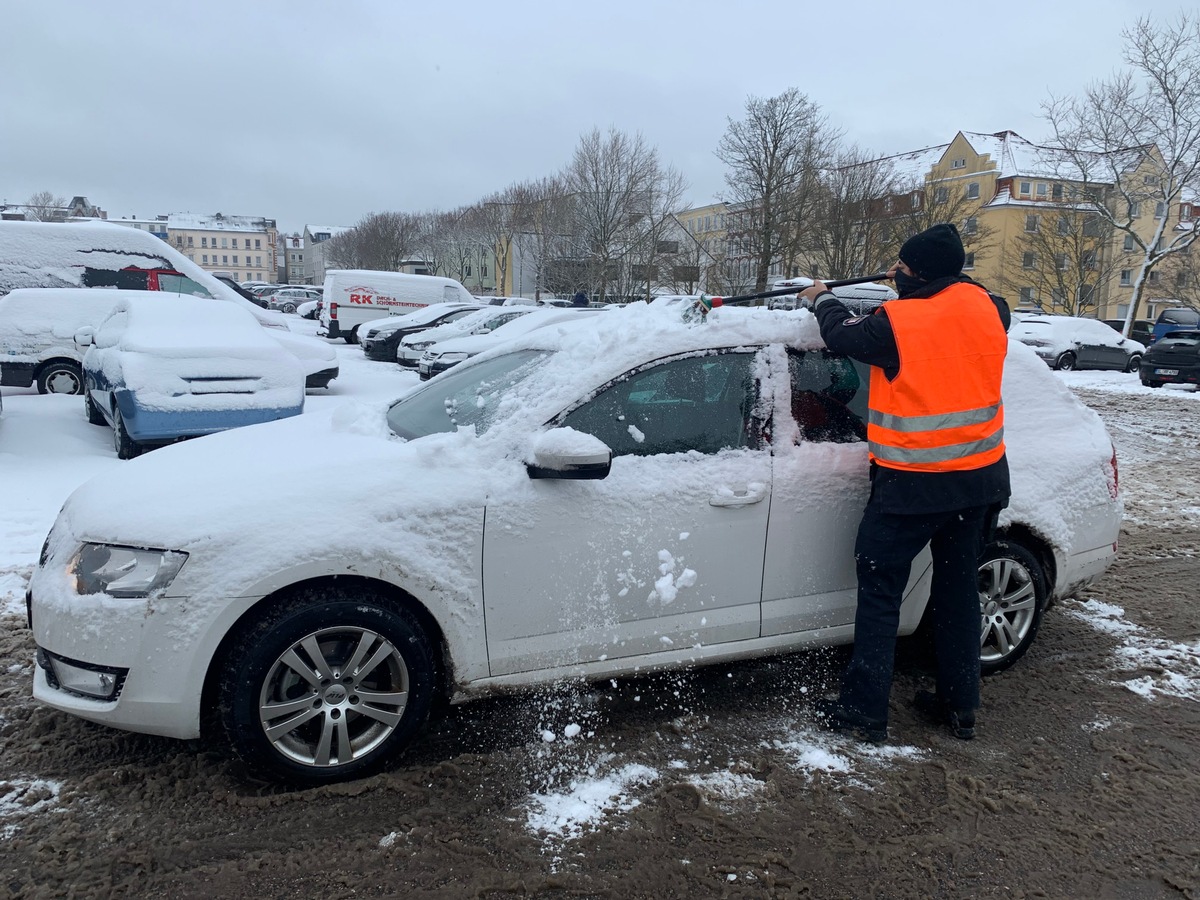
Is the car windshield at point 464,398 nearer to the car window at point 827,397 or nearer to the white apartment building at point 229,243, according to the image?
the car window at point 827,397

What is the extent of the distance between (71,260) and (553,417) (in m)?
14.9

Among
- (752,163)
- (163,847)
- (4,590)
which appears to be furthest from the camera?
(752,163)

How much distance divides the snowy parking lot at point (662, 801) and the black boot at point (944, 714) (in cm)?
9

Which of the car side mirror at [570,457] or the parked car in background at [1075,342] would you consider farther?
the parked car in background at [1075,342]

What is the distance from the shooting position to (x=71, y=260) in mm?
14547

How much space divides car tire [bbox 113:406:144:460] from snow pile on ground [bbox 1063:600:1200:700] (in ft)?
24.9

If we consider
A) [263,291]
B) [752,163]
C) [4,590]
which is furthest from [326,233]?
[4,590]

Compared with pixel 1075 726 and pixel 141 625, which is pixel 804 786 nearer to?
pixel 1075 726

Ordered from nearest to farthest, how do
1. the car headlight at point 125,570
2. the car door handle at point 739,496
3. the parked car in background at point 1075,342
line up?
the car headlight at point 125,570 → the car door handle at point 739,496 → the parked car in background at point 1075,342

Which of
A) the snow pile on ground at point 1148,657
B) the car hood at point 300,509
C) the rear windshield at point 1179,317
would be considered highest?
the rear windshield at point 1179,317

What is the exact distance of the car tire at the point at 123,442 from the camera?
7512mm

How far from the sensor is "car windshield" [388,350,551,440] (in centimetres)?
341

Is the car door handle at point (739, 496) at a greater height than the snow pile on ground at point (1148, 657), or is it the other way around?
the car door handle at point (739, 496)

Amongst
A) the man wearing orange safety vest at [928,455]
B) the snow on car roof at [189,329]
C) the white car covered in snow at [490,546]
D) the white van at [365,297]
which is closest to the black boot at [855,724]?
the man wearing orange safety vest at [928,455]
